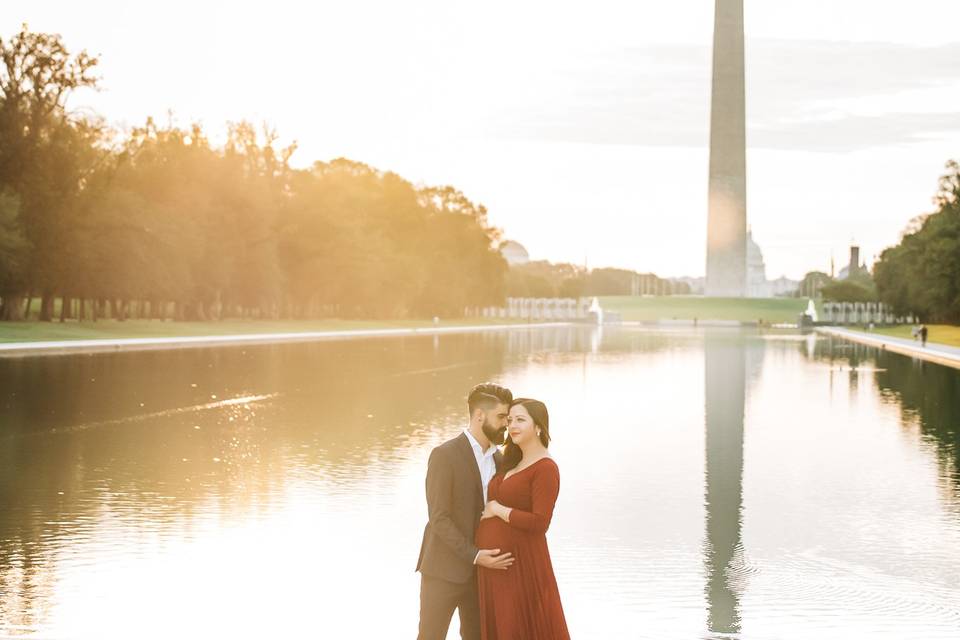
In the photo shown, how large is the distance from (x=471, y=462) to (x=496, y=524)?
12.6 inches

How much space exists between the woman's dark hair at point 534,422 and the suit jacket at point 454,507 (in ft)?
0.23

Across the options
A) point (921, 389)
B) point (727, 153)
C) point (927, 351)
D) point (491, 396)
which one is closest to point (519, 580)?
point (491, 396)

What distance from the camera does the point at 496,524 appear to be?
5.48 meters

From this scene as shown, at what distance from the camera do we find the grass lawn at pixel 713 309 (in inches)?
4614

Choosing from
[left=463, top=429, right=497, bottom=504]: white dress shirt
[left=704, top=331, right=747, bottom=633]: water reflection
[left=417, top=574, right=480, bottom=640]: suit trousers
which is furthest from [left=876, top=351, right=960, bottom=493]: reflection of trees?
[left=463, top=429, right=497, bottom=504]: white dress shirt

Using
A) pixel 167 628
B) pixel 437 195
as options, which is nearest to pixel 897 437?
pixel 167 628

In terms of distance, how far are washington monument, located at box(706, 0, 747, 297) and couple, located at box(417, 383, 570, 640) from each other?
334 ft

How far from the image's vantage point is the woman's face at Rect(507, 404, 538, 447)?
5.37m

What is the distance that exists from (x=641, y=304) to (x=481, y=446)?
13616 centimetres

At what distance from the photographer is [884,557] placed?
10.4 meters

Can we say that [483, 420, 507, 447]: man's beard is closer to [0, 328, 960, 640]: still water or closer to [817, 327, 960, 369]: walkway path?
[0, 328, 960, 640]: still water

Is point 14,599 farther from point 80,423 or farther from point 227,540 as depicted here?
point 80,423

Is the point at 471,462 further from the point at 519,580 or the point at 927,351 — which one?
the point at 927,351

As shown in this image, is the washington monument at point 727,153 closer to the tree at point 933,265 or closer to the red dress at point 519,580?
the tree at point 933,265
